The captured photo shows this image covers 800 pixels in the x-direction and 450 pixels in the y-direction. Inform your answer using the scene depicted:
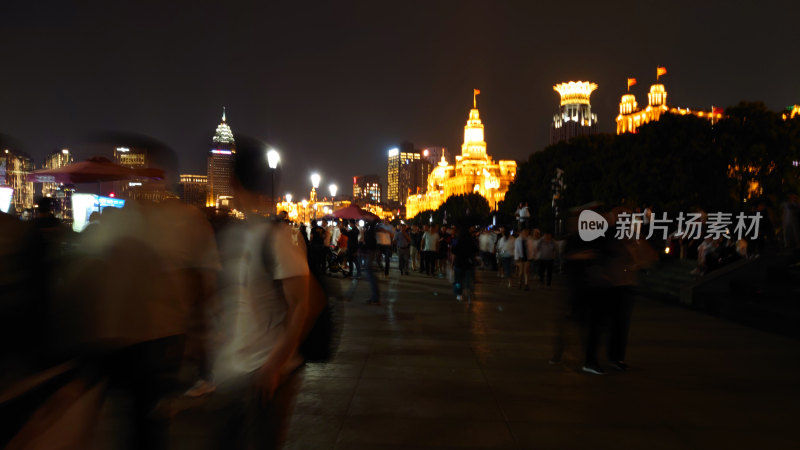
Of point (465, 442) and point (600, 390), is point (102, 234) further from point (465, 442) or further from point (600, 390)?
point (600, 390)

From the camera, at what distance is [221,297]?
3320 millimetres

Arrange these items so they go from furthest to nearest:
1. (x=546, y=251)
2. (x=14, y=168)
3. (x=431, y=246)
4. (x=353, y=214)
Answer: (x=353, y=214) → (x=431, y=246) → (x=546, y=251) → (x=14, y=168)

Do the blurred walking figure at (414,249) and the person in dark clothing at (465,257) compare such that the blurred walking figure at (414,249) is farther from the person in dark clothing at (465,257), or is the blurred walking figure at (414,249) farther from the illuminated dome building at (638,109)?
the illuminated dome building at (638,109)

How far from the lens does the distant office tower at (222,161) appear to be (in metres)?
3.38

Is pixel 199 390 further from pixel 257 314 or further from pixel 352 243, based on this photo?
pixel 352 243

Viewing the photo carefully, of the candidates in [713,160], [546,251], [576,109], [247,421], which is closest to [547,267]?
[546,251]

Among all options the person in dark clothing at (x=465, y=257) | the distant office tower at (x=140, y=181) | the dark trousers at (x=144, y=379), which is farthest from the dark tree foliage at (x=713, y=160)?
the dark trousers at (x=144, y=379)

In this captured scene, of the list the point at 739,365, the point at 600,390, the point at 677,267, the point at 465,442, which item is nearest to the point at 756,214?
the point at 677,267

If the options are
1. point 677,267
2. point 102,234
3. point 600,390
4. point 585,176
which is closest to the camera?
point 102,234

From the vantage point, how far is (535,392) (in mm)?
6359

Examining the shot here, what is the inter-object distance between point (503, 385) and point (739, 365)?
10.8ft

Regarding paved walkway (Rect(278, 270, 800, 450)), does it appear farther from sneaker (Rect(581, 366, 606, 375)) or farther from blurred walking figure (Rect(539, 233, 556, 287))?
blurred walking figure (Rect(539, 233, 556, 287))

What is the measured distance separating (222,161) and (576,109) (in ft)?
631

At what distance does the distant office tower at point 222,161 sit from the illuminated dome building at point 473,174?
148 metres
